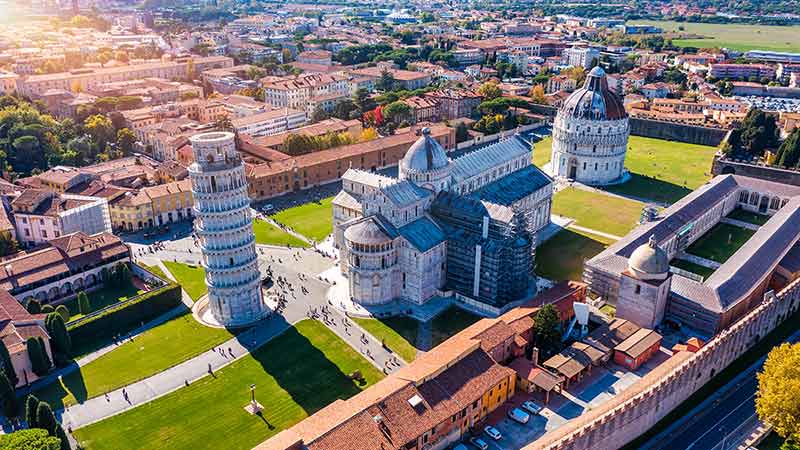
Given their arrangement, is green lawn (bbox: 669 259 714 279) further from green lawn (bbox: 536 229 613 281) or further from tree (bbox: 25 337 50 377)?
tree (bbox: 25 337 50 377)

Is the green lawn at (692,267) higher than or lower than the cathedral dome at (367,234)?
lower

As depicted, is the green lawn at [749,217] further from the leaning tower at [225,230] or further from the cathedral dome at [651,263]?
the leaning tower at [225,230]

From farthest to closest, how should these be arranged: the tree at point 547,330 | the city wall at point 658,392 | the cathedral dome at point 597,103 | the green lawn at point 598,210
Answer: the cathedral dome at point 597,103 < the green lawn at point 598,210 < the tree at point 547,330 < the city wall at point 658,392

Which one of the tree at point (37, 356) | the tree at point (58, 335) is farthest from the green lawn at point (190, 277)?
the tree at point (37, 356)

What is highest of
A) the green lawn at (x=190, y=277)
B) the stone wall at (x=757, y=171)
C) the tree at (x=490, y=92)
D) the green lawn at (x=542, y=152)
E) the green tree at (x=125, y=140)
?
the tree at (x=490, y=92)

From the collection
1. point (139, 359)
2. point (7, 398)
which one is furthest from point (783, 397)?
point (7, 398)

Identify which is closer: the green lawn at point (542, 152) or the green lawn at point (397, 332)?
the green lawn at point (397, 332)

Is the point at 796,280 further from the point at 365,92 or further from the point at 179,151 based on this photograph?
the point at 365,92
